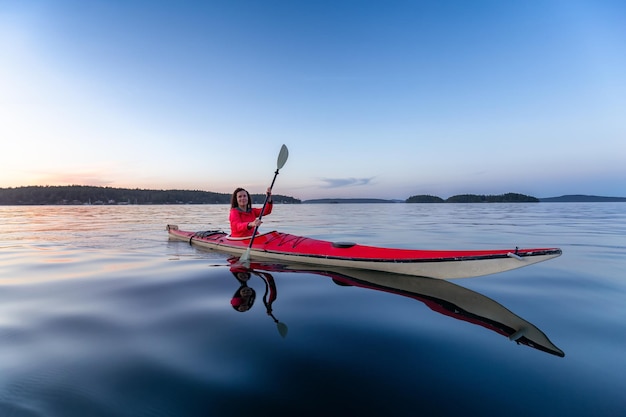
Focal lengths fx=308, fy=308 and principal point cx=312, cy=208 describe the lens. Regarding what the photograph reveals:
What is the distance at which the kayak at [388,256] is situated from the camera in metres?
5.12

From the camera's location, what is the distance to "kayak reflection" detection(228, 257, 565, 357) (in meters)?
3.79

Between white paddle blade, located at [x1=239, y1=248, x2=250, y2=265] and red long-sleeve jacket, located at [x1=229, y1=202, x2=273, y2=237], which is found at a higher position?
red long-sleeve jacket, located at [x1=229, y1=202, x2=273, y2=237]

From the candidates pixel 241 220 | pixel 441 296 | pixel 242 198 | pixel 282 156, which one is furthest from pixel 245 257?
Answer: pixel 441 296

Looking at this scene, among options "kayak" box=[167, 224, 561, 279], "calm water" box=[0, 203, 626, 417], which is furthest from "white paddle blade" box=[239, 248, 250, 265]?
"calm water" box=[0, 203, 626, 417]

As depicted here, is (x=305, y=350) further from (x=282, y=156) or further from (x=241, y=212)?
(x=282, y=156)

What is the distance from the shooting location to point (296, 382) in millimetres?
2660

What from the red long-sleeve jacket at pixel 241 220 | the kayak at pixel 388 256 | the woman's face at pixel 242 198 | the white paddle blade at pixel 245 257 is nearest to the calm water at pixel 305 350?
the kayak at pixel 388 256

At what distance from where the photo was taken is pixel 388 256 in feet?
21.4

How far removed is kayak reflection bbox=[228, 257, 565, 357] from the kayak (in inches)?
8.6

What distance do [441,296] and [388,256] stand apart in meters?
1.45

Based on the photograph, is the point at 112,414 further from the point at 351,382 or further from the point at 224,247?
the point at 224,247

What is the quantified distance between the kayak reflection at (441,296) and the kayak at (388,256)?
0.72 feet

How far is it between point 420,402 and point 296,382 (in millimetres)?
1015

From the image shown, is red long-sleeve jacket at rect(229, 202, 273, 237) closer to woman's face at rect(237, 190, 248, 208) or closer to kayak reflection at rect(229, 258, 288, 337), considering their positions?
woman's face at rect(237, 190, 248, 208)
